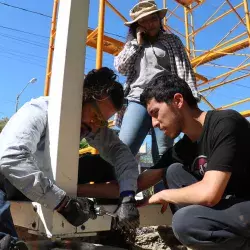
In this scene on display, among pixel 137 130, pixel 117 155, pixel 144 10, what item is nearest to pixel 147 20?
pixel 144 10

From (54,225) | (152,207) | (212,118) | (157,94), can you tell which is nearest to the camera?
(54,225)

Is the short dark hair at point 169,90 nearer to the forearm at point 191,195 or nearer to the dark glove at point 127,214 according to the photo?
the forearm at point 191,195

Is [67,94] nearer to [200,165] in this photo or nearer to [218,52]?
[200,165]

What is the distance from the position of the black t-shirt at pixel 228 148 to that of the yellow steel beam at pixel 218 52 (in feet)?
14.3

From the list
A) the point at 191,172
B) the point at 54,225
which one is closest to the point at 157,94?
the point at 191,172

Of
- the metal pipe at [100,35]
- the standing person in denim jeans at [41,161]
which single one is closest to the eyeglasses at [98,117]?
the standing person in denim jeans at [41,161]

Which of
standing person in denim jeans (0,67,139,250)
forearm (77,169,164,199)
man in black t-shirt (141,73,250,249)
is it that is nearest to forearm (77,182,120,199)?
forearm (77,169,164,199)

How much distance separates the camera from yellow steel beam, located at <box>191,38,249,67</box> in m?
5.85

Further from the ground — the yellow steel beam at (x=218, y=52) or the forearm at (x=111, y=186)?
the yellow steel beam at (x=218, y=52)

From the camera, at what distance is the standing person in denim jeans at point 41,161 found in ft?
5.02

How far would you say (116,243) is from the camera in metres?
2.47

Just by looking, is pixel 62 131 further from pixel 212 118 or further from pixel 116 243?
pixel 116 243

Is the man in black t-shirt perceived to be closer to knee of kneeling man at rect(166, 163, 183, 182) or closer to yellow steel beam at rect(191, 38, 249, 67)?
knee of kneeling man at rect(166, 163, 183, 182)

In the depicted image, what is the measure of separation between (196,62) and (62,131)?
5.07m
